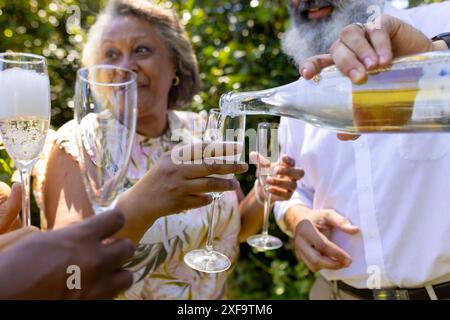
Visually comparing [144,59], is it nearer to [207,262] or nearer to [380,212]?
[207,262]

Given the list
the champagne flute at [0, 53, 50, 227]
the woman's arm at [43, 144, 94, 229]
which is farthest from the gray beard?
the champagne flute at [0, 53, 50, 227]

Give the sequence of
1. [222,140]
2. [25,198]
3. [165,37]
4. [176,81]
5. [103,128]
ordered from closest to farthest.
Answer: [103,128]
[25,198]
[222,140]
[165,37]
[176,81]

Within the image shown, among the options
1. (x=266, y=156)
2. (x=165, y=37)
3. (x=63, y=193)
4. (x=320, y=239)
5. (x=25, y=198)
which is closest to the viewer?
(x=25, y=198)

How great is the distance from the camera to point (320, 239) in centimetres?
158

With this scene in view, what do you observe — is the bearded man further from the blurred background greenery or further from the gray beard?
the blurred background greenery

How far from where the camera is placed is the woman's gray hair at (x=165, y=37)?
2.02 meters

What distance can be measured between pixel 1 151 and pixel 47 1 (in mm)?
2027

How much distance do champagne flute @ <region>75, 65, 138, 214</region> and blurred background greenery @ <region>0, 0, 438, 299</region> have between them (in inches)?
81.1

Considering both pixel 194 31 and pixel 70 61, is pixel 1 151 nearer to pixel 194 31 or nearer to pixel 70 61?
pixel 70 61

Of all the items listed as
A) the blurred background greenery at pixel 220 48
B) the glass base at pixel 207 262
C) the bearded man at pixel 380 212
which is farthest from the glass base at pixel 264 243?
the blurred background greenery at pixel 220 48

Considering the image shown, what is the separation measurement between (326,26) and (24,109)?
1.49 m

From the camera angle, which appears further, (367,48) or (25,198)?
(25,198)

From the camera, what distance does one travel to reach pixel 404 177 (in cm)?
159

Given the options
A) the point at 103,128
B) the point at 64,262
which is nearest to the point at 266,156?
the point at 103,128
